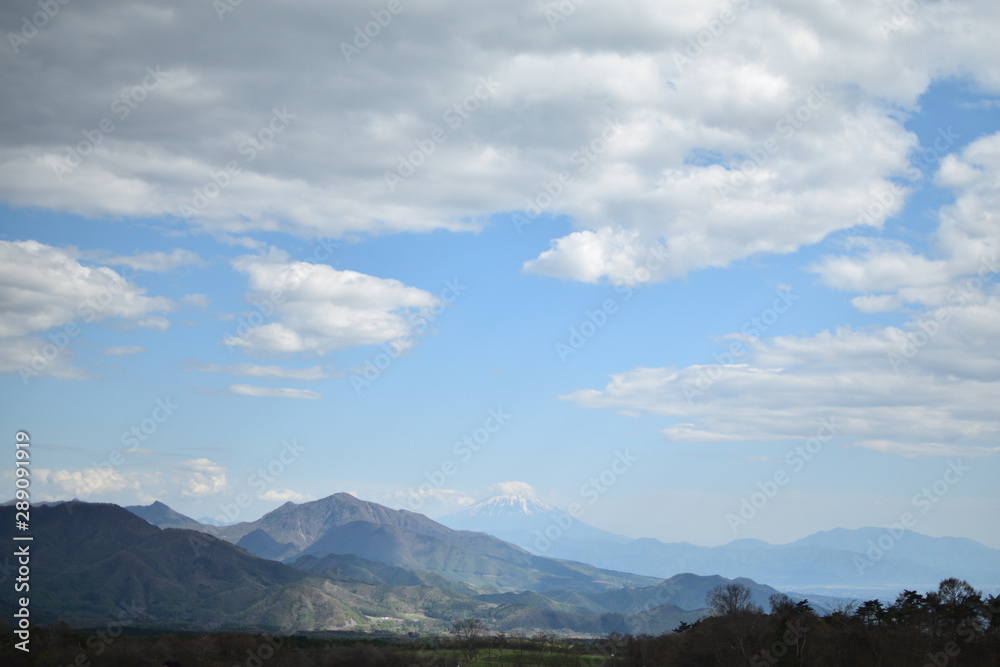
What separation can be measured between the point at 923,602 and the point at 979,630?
12109mm

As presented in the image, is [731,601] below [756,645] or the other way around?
the other way around

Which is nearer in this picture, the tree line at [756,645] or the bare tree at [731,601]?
the tree line at [756,645]

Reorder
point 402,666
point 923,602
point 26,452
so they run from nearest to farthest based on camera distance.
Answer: point 26,452
point 923,602
point 402,666

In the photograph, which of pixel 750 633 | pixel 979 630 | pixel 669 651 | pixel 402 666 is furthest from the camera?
pixel 402 666

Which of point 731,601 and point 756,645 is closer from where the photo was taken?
point 756,645

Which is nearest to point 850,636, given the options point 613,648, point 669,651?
point 669,651

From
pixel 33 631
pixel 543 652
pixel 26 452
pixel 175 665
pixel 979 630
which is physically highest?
pixel 26 452

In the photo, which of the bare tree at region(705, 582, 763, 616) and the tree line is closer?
the tree line

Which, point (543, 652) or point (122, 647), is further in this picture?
point (543, 652)

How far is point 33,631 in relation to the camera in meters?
134

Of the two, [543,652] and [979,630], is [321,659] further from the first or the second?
[979,630]

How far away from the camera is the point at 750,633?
108 m

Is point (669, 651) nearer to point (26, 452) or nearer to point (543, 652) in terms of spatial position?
point (543, 652)

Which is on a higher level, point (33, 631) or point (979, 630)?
point (979, 630)
